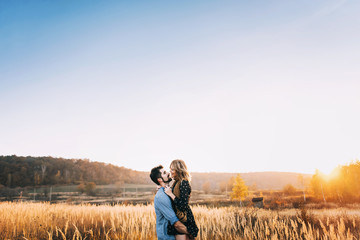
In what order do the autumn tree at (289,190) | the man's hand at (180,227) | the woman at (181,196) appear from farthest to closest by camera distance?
the autumn tree at (289,190)
the woman at (181,196)
the man's hand at (180,227)

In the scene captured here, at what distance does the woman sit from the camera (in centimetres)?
338

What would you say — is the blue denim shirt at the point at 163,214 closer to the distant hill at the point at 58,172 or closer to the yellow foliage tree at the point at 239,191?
the yellow foliage tree at the point at 239,191

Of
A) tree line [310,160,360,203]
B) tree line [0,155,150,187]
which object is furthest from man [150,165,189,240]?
tree line [0,155,150,187]

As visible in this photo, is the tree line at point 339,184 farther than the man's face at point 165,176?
Yes

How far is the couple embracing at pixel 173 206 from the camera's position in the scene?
3.32 meters

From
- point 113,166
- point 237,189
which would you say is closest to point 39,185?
point 113,166

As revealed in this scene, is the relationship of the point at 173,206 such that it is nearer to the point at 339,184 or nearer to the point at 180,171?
the point at 180,171

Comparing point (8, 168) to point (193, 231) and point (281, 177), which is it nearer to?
point (193, 231)

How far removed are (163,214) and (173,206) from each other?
8.2 inches

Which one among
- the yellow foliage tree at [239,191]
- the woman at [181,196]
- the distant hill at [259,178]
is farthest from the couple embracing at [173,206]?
the distant hill at [259,178]

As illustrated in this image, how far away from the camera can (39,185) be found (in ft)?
261

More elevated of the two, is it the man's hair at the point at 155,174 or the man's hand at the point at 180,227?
the man's hair at the point at 155,174

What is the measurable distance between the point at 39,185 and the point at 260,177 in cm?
14314

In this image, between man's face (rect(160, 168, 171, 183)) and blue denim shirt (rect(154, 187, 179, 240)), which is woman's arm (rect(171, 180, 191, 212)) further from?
man's face (rect(160, 168, 171, 183))
